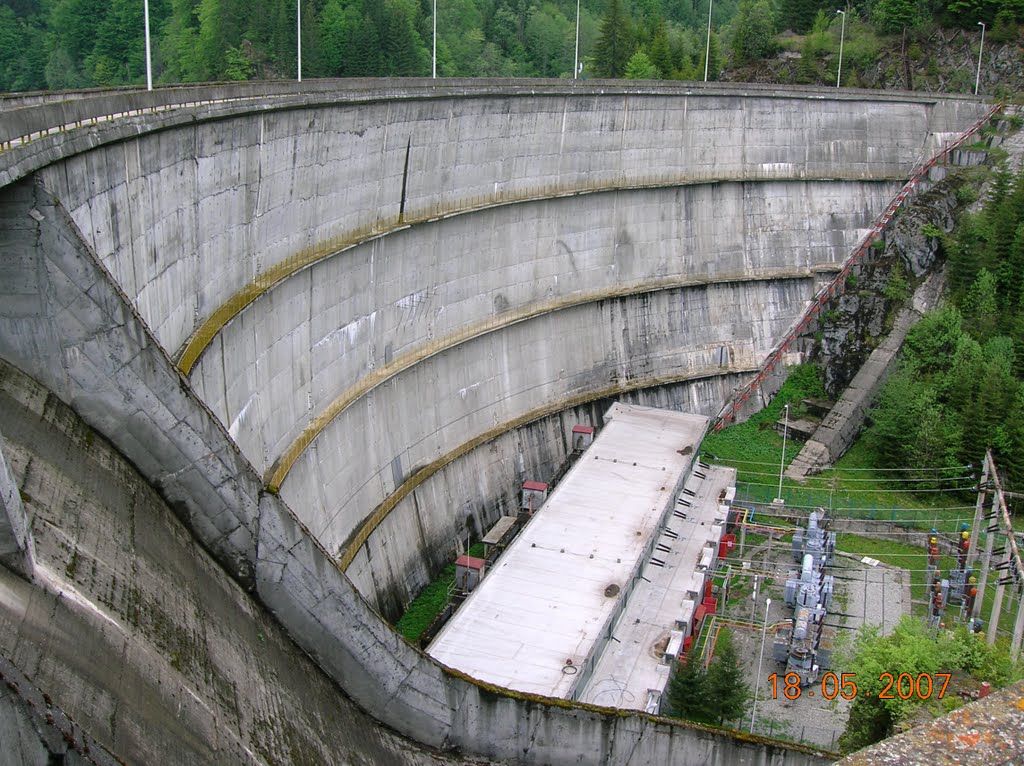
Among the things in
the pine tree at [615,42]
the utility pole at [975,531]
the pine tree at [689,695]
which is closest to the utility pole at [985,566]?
the utility pole at [975,531]

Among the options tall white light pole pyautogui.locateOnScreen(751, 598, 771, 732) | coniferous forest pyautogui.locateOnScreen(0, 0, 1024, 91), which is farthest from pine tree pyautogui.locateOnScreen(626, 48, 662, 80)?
tall white light pole pyautogui.locateOnScreen(751, 598, 771, 732)

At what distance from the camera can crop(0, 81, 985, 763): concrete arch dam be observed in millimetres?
12438

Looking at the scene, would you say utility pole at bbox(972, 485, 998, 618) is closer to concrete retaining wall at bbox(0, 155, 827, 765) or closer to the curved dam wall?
the curved dam wall

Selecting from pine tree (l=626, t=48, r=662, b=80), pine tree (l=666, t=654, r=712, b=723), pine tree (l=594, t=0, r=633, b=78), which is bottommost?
pine tree (l=666, t=654, r=712, b=723)

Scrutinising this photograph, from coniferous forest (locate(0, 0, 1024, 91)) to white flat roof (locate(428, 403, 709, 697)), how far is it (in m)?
27.5

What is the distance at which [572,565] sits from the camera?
81.7ft

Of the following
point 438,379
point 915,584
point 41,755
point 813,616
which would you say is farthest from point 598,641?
point 41,755

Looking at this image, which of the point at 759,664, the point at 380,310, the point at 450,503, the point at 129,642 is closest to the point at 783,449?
the point at 759,664

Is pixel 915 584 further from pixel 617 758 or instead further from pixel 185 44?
pixel 185 44

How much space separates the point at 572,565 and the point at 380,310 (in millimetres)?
7062

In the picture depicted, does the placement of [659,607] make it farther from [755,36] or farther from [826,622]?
[755,36]

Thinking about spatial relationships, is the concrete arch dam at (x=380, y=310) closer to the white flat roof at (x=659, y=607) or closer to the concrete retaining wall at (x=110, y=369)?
the concrete retaining wall at (x=110, y=369)

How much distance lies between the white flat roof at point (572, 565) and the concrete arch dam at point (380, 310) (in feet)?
7.33

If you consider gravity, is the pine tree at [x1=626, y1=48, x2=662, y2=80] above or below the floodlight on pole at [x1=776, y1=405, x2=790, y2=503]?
above
